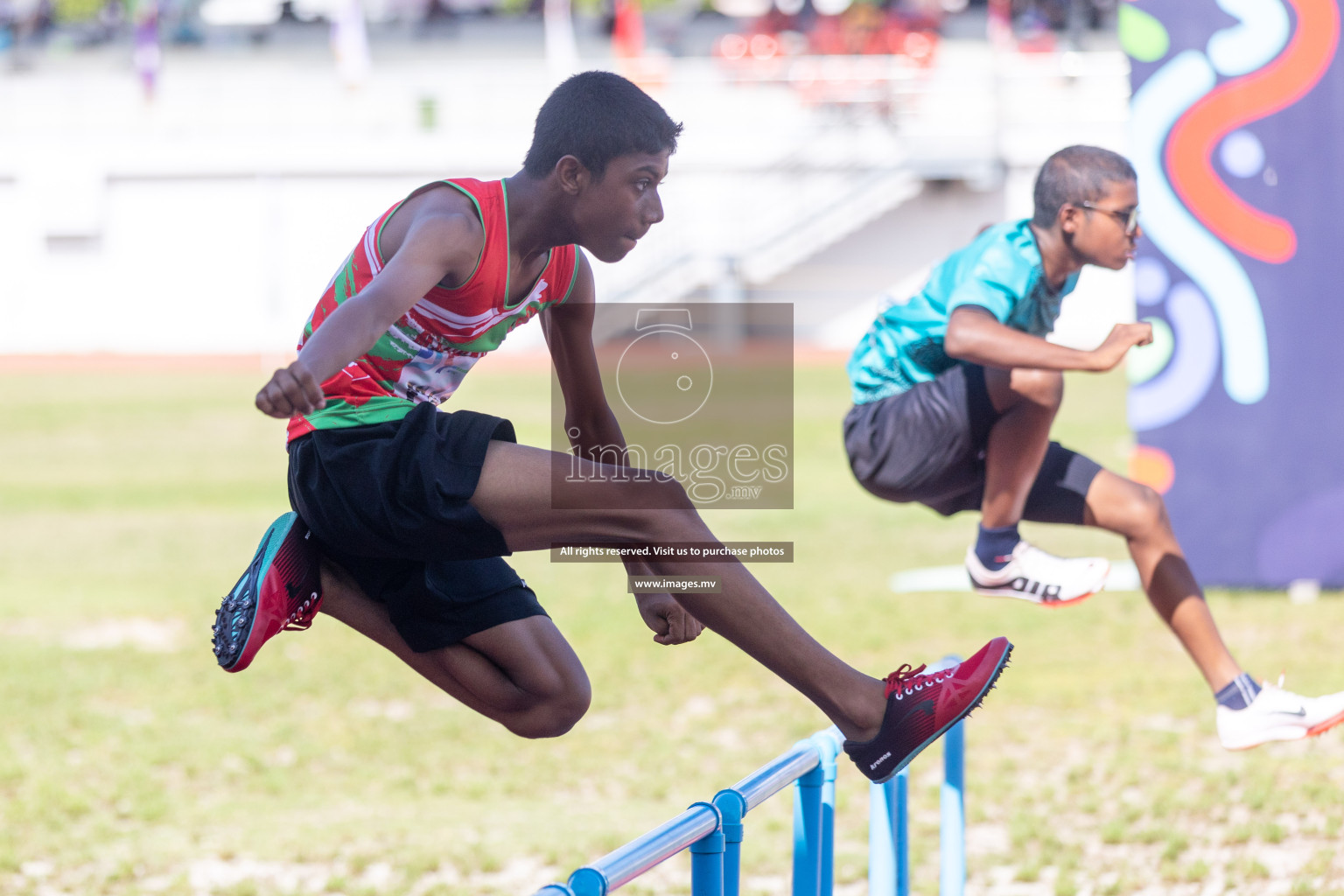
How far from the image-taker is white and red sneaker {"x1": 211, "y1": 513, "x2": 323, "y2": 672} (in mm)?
3309

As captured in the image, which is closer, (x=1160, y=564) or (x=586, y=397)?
(x=586, y=397)

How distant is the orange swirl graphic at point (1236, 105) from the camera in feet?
24.1

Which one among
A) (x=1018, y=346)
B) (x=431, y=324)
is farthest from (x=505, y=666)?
(x=1018, y=346)

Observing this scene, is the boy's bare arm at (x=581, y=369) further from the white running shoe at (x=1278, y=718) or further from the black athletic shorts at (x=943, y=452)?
the white running shoe at (x=1278, y=718)

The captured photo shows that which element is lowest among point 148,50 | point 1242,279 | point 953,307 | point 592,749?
point 592,749

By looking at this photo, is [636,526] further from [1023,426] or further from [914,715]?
[1023,426]

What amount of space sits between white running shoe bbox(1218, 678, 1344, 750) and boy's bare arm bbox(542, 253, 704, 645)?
165 centimetres

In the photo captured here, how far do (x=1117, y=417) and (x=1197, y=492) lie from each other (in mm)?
8702

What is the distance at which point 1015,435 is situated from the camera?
4191mm

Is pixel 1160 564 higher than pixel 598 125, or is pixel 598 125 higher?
pixel 598 125

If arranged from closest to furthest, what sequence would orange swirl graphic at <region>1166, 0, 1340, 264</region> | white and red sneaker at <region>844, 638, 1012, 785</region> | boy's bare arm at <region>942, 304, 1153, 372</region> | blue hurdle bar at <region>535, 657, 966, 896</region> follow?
blue hurdle bar at <region>535, 657, 966, 896</region> < white and red sneaker at <region>844, 638, 1012, 785</region> < boy's bare arm at <region>942, 304, 1153, 372</region> < orange swirl graphic at <region>1166, 0, 1340, 264</region>

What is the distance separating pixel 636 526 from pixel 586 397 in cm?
70

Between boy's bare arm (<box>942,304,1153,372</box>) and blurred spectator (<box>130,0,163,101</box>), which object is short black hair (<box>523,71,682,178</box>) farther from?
blurred spectator (<box>130,0,163,101</box>)

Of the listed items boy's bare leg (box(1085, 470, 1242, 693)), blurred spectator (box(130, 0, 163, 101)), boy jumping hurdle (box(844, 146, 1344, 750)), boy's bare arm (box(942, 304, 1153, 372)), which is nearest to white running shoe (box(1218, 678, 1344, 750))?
boy jumping hurdle (box(844, 146, 1344, 750))
